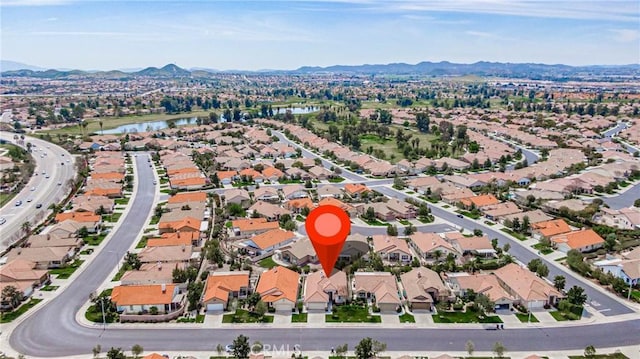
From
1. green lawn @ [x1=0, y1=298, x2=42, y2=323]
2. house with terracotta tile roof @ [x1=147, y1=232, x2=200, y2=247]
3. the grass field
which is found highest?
the grass field

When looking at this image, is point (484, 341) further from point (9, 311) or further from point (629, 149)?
point (629, 149)

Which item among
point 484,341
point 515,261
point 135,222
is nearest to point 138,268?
point 135,222

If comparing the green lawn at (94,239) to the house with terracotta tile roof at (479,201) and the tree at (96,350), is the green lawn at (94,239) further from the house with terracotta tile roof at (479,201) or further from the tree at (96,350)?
the house with terracotta tile roof at (479,201)

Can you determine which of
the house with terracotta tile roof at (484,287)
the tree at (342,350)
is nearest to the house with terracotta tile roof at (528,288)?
the house with terracotta tile roof at (484,287)

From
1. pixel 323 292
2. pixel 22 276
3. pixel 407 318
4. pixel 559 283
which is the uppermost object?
pixel 559 283

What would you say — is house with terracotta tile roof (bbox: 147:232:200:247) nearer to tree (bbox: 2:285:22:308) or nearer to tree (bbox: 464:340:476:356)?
tree (bbox: 2:285:22:308)

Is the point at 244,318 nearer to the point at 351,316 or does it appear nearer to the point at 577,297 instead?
the point at 351,316

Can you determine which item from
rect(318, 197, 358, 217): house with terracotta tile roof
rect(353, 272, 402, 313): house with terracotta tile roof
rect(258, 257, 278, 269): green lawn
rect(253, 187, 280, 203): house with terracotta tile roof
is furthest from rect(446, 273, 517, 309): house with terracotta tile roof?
rect(253, 187, 280, 203): house with terracotta tile roof

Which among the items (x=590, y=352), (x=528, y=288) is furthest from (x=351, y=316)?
(x=590, y=352)
